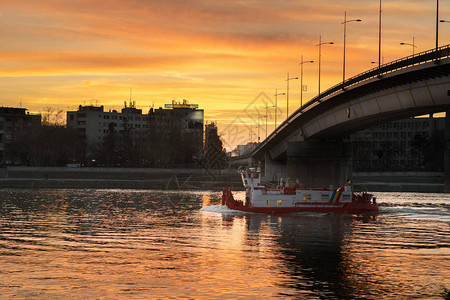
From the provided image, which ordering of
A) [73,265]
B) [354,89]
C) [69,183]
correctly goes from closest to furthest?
1. [73,265]
2. [354,89]
3. [69,183]

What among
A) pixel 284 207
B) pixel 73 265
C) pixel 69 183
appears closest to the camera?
pixel 73 265

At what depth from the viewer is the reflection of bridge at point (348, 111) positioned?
7362cm

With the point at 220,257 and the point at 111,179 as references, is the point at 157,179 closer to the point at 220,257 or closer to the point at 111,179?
the point at 111,179

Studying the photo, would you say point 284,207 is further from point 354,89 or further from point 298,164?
point 298,164

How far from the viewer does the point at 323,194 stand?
81688 mm

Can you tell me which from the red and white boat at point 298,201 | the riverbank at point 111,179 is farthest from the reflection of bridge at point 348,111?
the riverbank at point 111,179

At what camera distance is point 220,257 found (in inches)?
1676

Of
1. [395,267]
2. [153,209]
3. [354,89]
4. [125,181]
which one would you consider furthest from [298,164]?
[395,267]

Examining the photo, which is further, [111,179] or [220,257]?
[111,179]

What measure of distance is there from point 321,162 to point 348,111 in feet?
81.7

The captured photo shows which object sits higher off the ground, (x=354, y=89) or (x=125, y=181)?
(x=354, y=89)

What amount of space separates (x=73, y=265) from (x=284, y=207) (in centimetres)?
4418

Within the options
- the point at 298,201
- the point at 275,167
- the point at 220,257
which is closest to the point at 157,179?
the point at 275,167

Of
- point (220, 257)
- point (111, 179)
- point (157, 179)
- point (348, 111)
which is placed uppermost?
point (348, 111)
